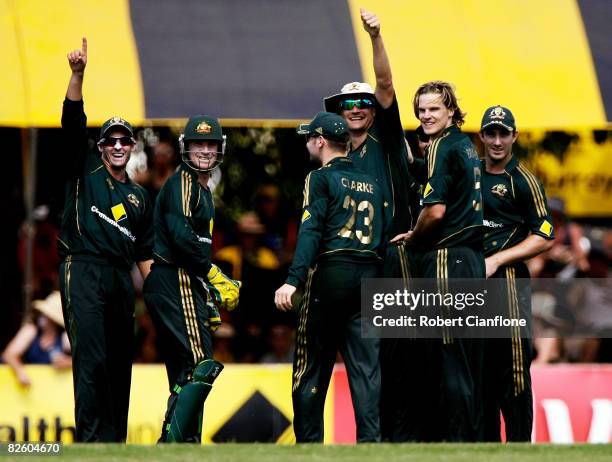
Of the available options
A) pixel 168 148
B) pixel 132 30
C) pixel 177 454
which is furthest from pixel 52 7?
pixel 177 454

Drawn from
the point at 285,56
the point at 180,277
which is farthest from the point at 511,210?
the point at 285,56

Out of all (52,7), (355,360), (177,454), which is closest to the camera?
(177,454)

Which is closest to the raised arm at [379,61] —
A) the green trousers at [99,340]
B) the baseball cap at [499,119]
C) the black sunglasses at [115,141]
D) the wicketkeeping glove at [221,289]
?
the baseball cap at [499,119]

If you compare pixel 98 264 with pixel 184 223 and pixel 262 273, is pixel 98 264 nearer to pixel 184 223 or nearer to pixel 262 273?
pixel 184 223

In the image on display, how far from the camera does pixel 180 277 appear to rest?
26.5 feet

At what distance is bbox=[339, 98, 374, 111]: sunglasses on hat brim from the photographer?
830 centimetres

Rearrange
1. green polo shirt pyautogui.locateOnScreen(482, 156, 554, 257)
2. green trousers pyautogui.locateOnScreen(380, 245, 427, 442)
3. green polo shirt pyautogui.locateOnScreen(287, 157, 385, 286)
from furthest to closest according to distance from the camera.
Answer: green polo shirt pyautogui.locateOnScreen(482, 156, 554, 257)
green trousers pyautogui.locateOnScreen(380, 245, 427, 442)
green polo shirt pyautogui.locateOnScreen(287, 157, 385, 286)

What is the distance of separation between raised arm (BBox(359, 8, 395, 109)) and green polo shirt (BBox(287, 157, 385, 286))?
0.54m

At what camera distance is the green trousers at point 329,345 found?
7766 mm

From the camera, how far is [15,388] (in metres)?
10.5

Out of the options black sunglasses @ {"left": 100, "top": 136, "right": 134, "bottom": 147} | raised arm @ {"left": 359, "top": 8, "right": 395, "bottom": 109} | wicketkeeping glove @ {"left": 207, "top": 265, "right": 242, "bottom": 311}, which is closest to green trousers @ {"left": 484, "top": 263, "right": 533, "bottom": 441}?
raised arm @ {"left": 359, "top": 8, "right": 395, "bottom": 109}

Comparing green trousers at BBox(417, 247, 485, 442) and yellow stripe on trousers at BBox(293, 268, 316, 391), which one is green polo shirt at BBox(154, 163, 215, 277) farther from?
green trousers at BBox(417, 247, 485, 442)

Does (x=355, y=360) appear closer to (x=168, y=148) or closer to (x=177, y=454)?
(x=177, y=454)

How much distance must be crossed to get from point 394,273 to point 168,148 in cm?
541
